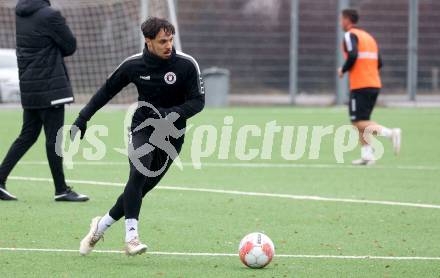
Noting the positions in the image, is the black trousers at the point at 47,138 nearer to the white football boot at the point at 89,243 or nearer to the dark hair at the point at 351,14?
the white football boot at the point at 89,243

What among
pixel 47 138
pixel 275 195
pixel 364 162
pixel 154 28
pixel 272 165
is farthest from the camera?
pixel 364 162

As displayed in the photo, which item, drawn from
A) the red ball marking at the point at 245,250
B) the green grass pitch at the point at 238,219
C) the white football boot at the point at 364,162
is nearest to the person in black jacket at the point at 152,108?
the green grass pitch at the point at 238,219

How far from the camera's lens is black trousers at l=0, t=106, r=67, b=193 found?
10.8 m

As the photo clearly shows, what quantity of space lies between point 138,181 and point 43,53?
340 cm

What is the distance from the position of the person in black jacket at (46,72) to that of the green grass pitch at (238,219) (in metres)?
0.47

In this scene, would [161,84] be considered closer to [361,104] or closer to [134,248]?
[134,248]

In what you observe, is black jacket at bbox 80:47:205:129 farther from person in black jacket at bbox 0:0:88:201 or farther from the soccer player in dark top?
the soccer player in dark top

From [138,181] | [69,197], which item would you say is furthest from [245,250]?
[69,197]

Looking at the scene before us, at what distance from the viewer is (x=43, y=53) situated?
1077 cm

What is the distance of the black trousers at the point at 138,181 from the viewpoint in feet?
25.4

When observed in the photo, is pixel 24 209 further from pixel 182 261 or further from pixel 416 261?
pixel 416 261

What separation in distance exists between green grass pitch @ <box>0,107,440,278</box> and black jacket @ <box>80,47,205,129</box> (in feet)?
3.46

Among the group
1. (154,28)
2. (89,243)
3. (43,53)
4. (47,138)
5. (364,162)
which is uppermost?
(154,28)

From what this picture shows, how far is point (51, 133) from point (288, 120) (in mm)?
13325
